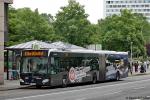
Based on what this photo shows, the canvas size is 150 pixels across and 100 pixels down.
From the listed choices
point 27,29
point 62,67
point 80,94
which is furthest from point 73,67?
point 27,29

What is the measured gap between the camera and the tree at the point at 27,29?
77438mm

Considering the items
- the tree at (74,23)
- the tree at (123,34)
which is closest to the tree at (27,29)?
the tree at (74,23)

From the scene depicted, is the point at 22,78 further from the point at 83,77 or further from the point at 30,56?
the point at 83,77

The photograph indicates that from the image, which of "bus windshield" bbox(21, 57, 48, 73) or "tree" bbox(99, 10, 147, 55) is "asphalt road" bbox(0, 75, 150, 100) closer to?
"bus windshield" bbox(21, 57, 48, 73)

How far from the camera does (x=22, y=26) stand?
77.7 meters

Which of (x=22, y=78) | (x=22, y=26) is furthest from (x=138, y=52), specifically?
(x=22, y=78)

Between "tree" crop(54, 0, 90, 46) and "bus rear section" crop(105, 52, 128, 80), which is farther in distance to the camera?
"tree" crop(54, 0, 90, 46)

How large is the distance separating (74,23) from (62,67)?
109ft

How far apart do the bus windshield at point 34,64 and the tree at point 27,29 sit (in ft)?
137

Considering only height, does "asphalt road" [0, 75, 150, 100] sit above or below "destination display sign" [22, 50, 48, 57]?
below

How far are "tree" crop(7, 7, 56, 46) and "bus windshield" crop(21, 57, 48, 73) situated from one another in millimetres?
41731

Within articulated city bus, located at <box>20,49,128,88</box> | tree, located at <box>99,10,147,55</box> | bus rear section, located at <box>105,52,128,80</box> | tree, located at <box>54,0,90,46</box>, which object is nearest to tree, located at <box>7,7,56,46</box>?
tree, located at <box>54,0,90,46</box>

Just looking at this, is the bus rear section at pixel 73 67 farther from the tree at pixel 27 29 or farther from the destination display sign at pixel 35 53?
the tree at pixel 27 29

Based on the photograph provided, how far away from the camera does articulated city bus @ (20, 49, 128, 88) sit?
108 feet
